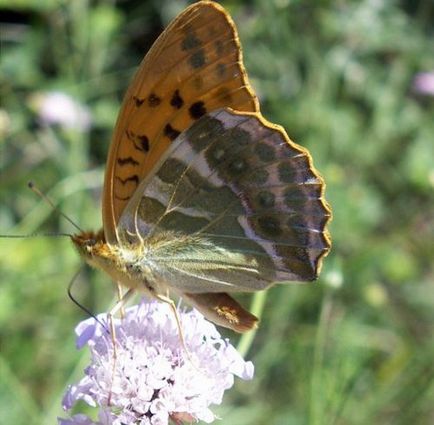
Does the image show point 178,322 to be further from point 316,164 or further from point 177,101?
point 316,164

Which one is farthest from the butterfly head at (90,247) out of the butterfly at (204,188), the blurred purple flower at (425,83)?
the blurred purple flower at (425,83)

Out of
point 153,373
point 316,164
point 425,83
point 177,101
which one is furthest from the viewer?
point 425,83

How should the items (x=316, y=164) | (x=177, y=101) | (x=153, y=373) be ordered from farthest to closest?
1. (x=316, y=164)
2. (x=177, y=101)
3. (x=153, y=373)

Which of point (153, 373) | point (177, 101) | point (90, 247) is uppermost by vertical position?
point (177, 101)

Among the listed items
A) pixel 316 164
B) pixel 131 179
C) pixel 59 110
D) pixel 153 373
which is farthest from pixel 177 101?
pixel 59 110

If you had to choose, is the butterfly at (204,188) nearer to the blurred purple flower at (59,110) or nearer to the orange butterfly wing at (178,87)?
the orange butterfly wing at (178,87)

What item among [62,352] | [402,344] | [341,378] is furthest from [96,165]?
[341,378]

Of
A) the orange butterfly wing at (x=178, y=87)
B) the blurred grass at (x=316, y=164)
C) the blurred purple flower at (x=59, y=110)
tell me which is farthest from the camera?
the blurred purple flower at (x=59, y=110)

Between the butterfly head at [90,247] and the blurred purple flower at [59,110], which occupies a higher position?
the butterfly head at [90,247]
